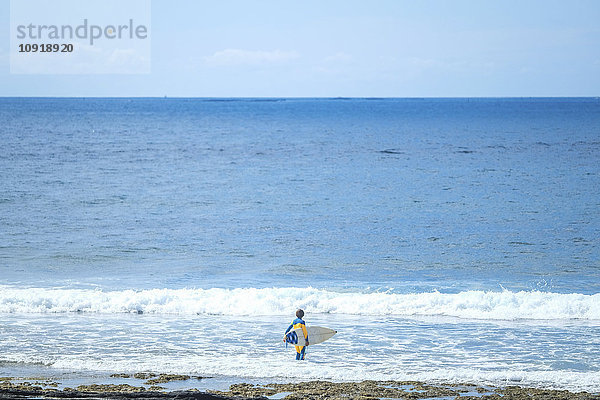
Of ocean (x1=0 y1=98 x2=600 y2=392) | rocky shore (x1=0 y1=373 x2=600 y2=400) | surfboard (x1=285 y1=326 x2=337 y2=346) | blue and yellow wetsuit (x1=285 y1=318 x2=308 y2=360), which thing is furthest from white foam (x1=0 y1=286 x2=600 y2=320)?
rocky shore (x1=0 y1=373 x2=600 y2=400)

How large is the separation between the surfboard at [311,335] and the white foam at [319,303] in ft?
13.5

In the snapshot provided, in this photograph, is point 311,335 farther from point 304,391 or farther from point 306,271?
point 306,271

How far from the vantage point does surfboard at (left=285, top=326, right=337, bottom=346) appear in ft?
54.0

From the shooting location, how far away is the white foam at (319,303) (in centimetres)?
2164

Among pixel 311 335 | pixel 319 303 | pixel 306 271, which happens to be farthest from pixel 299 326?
pixel 306 271

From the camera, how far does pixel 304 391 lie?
1385cm

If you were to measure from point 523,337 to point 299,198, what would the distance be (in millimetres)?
24659

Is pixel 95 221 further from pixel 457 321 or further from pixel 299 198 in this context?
pixel 457 321

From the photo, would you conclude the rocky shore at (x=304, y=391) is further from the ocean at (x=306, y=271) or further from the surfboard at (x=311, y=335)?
the surfboard at (x=311, y=335)

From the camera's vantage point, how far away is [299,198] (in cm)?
4256

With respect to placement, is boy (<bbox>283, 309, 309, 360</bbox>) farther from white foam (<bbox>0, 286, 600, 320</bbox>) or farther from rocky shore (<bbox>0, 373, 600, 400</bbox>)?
white foam (<bbox>0, 286, 600, 320</bbox>)

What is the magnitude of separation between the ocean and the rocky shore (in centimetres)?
80

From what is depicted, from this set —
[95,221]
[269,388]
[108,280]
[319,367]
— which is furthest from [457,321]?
[95,221]

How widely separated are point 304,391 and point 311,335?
377 cm
